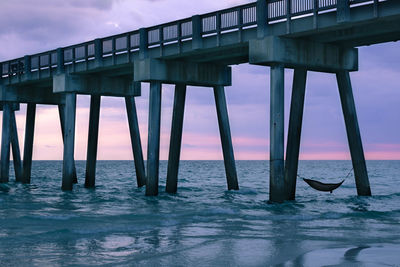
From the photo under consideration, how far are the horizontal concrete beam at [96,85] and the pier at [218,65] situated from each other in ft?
0.19

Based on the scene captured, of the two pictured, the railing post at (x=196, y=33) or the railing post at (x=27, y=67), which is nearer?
the railing post at (x=196, y=33)

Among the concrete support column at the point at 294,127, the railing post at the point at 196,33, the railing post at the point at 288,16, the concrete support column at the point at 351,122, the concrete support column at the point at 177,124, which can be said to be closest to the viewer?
the railing post at the point at 288,16

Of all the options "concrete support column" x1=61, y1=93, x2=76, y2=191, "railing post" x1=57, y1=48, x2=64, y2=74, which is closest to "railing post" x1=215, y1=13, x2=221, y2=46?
"concrete support column" x1=61, y1=93, x2=76, y2=191

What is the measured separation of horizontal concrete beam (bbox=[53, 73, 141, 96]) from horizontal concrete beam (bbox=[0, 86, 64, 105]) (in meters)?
7.40

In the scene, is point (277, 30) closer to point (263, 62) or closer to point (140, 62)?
point (263, 62)

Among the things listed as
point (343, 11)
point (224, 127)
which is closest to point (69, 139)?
point (224, 127)

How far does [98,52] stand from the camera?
35312 mm

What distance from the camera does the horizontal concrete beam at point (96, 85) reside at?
123 ft

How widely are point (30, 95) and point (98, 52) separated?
467 inches

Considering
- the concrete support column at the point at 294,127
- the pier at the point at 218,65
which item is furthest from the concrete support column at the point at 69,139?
the concrete support column at the point at 294,127

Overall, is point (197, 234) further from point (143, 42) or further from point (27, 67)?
point (27, 67)

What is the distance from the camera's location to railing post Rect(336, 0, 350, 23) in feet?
77.2

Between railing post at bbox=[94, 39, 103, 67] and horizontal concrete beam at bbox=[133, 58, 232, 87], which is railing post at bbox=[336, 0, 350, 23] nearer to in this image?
horizontal concrete beam at bbox=[133, 58, 232, 87]

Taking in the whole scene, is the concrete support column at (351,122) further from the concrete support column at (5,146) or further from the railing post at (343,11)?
the concrete support column at (5,146)
